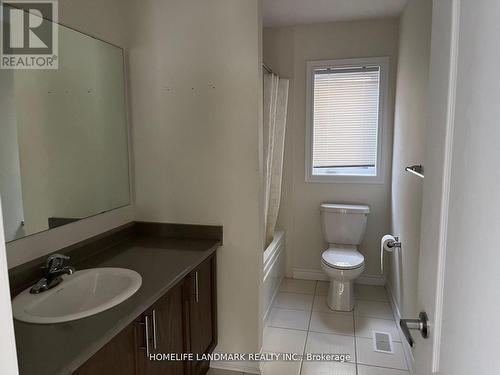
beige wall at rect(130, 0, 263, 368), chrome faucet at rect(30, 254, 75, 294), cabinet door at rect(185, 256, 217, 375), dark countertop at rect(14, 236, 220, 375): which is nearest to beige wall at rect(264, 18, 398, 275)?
beige wall at rect(130, 0, 263, 368)

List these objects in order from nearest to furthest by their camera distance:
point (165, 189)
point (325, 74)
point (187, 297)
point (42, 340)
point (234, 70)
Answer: point (42, 340), point (187, 297), point (234, 70), point (165, 189), point (325, 74)

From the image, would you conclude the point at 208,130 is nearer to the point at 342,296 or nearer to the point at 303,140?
the point at 303,140

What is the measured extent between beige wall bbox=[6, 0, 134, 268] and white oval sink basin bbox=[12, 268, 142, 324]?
19 cm

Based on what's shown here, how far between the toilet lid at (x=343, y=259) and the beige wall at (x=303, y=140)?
38 centimetres

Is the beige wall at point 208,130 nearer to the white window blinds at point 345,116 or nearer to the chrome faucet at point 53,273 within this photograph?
the chrome faucet at point 53,273

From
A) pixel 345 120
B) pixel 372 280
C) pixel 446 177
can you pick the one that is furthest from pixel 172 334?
pixel 345 120

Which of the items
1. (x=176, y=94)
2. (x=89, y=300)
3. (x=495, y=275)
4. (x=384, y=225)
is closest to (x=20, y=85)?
(x=176, y=94)

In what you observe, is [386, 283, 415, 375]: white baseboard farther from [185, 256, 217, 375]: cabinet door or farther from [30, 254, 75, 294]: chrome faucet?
[30, 254, 75, 294]: chrome faucet

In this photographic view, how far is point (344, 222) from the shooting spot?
330 centimetres

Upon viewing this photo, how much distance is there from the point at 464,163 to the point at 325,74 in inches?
116

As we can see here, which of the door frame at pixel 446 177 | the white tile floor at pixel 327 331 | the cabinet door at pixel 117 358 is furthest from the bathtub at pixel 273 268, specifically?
the door frame at pixel 446 177

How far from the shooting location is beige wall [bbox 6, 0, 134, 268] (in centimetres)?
153

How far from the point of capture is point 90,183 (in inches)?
76.1

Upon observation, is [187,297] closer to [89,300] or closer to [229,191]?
[89,300]
